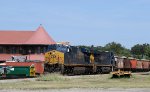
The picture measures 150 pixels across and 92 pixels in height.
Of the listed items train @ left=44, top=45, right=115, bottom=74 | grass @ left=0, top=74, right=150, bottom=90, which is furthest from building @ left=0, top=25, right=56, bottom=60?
grass @ left=0, top=74, right=150, bottom=90

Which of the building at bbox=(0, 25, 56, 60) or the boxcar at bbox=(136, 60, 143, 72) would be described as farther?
the building at bbox=(0, 25, 56, 60)

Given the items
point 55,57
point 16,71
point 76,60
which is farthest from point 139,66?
point 16,71

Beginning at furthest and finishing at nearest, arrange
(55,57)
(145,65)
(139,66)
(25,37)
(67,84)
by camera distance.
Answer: (145,65) → (25,37) → (139,66) → (55,57) → (67,84)

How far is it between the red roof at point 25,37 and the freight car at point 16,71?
120 ft

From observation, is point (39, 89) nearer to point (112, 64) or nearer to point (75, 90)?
point (75, 90)

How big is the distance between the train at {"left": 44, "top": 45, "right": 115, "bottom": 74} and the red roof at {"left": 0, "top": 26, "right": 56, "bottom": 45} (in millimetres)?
23235

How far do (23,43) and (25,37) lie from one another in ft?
7.20

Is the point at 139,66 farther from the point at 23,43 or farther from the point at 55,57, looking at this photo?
the point at 55,57

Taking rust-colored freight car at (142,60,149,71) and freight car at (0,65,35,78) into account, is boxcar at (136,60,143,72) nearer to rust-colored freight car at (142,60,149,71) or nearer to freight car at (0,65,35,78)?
rust-colored freight car at (142,60,149,71)

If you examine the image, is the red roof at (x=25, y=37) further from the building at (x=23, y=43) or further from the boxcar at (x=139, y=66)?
the boxcar at (x=139, y=66)

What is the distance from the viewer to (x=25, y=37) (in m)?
83.3

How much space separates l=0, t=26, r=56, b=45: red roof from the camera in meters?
81.8

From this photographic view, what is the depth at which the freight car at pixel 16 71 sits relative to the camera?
1686 inches

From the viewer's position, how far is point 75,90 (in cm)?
2623
